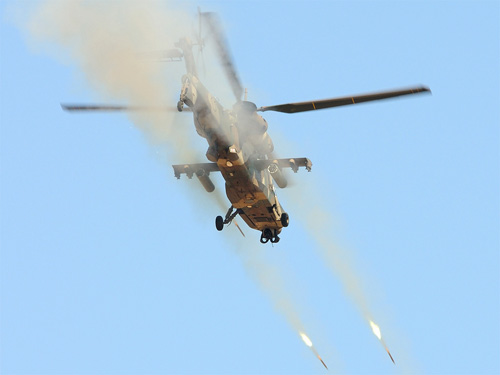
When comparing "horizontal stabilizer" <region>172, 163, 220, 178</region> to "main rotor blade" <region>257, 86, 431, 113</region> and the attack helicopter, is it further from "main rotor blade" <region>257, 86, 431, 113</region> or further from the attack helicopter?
"main rotor blade" <region>257, 86, 431, 113</region>

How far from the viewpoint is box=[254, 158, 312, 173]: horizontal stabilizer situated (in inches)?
1454

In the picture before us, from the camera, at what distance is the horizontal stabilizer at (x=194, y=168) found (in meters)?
37.8

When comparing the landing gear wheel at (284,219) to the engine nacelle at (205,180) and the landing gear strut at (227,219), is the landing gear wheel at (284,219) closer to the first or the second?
the landing gear strut at (227,219)

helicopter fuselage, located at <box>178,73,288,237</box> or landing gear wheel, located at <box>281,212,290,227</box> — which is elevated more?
helicopter fuselage, located at <box>178,73,288,237</box>

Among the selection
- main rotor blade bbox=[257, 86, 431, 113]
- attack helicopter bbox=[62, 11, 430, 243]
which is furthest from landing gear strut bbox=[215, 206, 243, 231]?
main rotor blade bbox=[257, 86, 431, 113]

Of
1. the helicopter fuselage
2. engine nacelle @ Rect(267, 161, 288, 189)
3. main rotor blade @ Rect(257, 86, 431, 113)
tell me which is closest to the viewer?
main rotor blade @ Rect(257, 86, 431, 113)

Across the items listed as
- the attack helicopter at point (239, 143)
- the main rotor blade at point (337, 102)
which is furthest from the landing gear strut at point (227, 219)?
the main rotor blade at point (337, 102)

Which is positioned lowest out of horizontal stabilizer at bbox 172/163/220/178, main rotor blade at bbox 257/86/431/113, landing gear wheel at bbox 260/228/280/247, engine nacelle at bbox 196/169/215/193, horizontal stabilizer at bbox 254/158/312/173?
landing gear wheel at bbox 260/228/280/247

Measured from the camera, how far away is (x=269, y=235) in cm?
4044

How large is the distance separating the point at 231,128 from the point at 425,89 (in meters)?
6.96

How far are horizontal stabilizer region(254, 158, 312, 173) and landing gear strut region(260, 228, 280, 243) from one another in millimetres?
4030

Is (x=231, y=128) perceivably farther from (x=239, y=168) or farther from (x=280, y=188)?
(x=280, y=188)

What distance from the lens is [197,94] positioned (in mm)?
33250

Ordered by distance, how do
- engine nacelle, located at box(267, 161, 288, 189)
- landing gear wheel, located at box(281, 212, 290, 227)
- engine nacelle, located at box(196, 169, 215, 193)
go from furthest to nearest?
landing gear wheel, located at box(281, 212, 290, 227) < engine nacelle, located at box(196, 169, 215, 193) < engine nacelle, located at box(267, 161, 288, 189)
